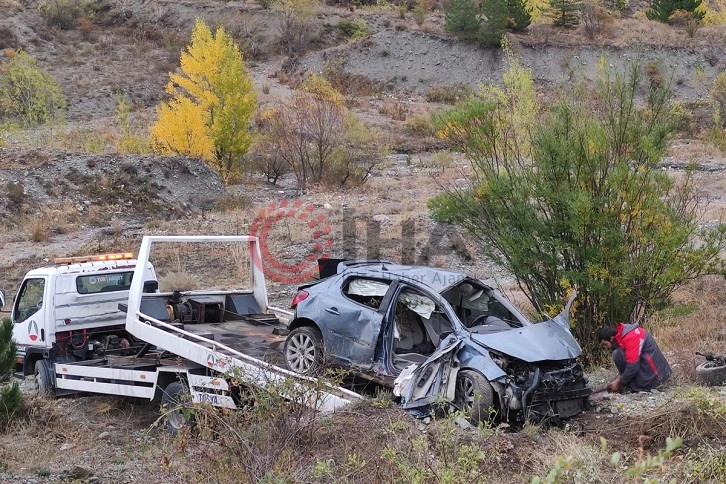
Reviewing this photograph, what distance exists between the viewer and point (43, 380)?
10906 mm

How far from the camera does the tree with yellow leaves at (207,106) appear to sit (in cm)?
3161

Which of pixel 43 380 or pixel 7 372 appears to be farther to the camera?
pixel 43 380

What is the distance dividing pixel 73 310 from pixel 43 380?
104cm

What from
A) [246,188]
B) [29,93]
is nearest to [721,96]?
[246,188]

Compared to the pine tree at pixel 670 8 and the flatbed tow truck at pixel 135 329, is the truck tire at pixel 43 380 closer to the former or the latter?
the flatbed tow truck at pixel 135 329

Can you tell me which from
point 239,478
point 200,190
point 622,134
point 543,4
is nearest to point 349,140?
point 200,190

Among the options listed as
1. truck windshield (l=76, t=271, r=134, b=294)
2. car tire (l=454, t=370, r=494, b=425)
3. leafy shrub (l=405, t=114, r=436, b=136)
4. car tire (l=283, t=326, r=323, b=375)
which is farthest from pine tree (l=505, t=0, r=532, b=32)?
car tire (l=454, t=370, r=494, b=425)

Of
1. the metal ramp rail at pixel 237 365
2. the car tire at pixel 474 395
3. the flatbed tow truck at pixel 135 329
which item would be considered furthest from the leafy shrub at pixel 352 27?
the car tire at pixel 474 395

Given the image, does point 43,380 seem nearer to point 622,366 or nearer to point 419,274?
point 419,274

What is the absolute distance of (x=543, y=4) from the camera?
63906 millimetres

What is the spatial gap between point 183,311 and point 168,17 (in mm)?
61629

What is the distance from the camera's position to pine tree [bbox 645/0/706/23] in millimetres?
61938

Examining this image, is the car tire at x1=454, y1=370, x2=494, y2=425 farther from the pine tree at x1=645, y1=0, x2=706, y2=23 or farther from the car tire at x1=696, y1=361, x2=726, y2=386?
the pine tree at x1=645, y1=0, x2=706, y2=23

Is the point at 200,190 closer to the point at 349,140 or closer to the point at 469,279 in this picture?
the point at 349,140
